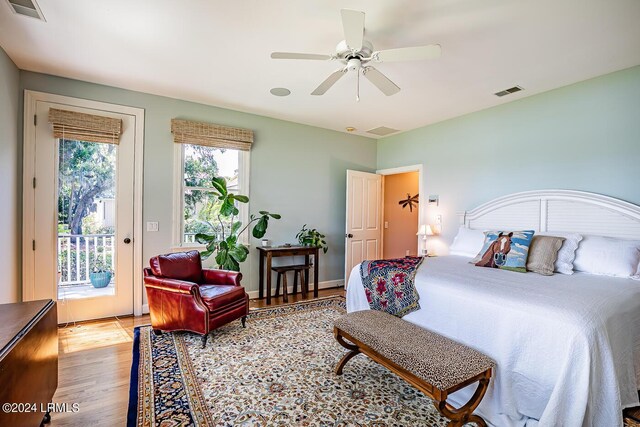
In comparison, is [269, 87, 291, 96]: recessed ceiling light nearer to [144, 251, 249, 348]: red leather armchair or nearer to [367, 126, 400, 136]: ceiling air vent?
[367, 126, 400, 136]: ceiling air vent

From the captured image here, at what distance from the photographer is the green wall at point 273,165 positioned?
373cm

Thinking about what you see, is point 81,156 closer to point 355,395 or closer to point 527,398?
point 355,395

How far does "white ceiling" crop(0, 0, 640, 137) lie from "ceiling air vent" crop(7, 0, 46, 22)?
0.18 feet

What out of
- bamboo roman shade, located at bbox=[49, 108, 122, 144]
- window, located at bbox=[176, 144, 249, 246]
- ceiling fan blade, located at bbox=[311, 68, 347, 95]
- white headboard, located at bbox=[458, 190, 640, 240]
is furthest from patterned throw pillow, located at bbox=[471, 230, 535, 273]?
bamboo roman shade, located at bbox=[49, 108, 122, 144]

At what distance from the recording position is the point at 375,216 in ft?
18.4

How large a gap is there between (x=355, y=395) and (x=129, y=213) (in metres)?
3.27

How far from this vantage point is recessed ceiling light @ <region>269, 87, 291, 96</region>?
3516mm

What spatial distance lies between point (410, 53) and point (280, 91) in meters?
1.89

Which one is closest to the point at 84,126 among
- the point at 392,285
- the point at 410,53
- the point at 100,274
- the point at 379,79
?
the point at 100,274

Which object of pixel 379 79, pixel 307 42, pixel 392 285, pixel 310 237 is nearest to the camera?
pixel 379 79

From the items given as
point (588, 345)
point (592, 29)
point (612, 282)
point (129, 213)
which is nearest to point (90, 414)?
point (129, 213)

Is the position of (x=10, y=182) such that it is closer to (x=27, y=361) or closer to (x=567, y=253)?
(x=27, y=361)

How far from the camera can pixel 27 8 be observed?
2.16 metres

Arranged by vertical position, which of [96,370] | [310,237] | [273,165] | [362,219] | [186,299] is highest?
[273,165]
